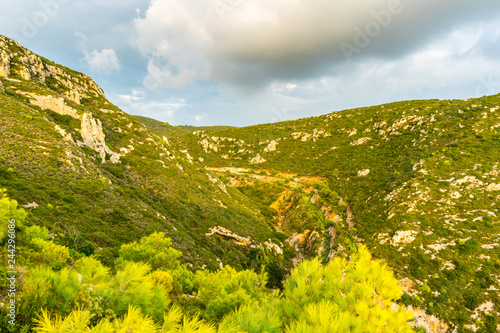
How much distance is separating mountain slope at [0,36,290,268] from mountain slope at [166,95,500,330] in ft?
61.3

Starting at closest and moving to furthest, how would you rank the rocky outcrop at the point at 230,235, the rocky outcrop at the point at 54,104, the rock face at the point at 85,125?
1. the rocky outcrop at the point at 54,104
2. the rock face at the point at 85,125
3. the rocky outcrop at the point at 230,235

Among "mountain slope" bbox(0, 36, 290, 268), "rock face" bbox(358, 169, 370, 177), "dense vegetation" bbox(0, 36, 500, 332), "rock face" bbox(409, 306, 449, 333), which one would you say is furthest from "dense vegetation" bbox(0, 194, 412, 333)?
"rock face" bbox(358, 169, 370, 177)

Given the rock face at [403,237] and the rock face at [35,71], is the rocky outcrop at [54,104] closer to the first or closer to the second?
the rock face at [35,71]

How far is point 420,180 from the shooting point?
39094 mm

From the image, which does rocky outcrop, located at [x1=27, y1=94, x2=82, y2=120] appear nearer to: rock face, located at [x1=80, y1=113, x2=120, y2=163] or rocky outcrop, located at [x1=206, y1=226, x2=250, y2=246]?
rock face, located at [x1=80, y1=113, x2=120, y2=163]

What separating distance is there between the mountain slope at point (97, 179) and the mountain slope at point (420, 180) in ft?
61.3

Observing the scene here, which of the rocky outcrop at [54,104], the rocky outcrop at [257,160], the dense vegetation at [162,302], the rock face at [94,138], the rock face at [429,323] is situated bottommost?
the rock face at [429,323]

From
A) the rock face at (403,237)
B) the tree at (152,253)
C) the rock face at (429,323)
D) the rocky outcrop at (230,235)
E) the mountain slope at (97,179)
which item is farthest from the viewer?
the rocky outcrop at (230,235)

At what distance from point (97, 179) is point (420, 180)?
164 feet

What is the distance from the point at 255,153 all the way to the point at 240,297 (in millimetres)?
69769

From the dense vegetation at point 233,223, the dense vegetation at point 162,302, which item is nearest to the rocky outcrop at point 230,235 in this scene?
the dense vegetation at point 233,223

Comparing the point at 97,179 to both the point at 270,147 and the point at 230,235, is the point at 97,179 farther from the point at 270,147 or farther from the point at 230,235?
the point at 270,147

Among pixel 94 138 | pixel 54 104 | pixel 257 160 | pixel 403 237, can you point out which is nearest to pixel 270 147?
pixel 257 160

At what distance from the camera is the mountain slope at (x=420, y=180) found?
2381cm
